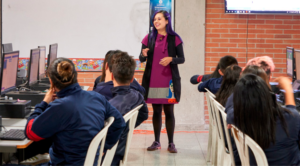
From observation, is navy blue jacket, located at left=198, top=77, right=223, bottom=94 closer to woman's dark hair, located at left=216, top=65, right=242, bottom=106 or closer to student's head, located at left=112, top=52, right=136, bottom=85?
woman's dark hair, located at left=216, top=65, right=242, bottom=106

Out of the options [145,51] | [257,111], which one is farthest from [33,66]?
[257,111]

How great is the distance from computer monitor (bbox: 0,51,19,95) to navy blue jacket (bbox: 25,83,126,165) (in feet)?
2.94

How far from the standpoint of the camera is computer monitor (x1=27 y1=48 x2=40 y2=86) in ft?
11.5

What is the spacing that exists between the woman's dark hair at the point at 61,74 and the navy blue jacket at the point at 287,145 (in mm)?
1090

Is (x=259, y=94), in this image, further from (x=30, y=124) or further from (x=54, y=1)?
(x=54, y=1)

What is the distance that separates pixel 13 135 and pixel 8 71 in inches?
34.8

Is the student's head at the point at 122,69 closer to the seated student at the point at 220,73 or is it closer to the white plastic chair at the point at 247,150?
the white plastic chair at the point at 247,150

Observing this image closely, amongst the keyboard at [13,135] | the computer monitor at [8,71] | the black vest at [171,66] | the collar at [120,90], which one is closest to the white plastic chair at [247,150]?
the collar at [120,90]

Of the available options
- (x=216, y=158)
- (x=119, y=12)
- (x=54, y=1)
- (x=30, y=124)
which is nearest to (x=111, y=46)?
(x=119, y=12)

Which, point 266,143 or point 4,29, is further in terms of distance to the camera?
point 4,29

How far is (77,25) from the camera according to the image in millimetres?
4891

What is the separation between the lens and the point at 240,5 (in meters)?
4.74

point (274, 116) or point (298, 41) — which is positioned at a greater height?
point (298, 41)

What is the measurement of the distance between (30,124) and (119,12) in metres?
3.12
